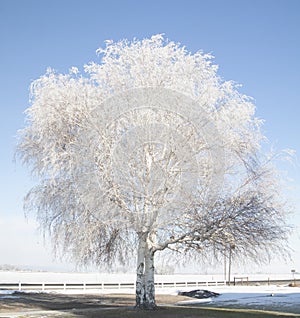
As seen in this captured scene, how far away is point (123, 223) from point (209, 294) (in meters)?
18.8

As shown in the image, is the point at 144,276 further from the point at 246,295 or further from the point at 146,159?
the point at 246,295

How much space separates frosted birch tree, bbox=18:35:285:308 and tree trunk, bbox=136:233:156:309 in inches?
1.8

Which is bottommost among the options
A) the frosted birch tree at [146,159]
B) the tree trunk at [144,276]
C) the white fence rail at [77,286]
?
the white fence rail at [77,286]

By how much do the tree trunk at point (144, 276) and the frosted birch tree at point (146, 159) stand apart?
0.15ft

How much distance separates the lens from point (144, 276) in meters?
21.0

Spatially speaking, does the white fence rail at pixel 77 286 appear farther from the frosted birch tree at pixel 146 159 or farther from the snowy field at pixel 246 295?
the frosted birch tree at pixel 146 159

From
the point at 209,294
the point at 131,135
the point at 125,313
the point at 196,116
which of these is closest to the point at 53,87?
the point at 131,135

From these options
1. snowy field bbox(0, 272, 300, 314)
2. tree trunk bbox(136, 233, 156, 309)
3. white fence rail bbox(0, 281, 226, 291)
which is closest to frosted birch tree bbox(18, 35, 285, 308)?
tree trunk bbox(136, 233, 156, 309)

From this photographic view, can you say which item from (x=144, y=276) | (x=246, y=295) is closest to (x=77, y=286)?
(x=246, y=295)

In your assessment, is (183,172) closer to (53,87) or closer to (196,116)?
(196,116)

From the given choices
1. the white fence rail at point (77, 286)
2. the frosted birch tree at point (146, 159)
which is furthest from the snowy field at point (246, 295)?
the frosted birch tree at point (146, 159)

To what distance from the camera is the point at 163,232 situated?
20797 millimetres

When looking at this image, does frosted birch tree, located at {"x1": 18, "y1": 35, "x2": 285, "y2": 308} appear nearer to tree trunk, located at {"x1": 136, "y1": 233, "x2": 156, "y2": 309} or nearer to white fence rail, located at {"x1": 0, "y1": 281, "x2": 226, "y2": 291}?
tree trunk, located at {"x1": 136, "y1": 233, "x2": 156, "y2": 309}

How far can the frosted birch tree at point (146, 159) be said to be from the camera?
19.3 meters
